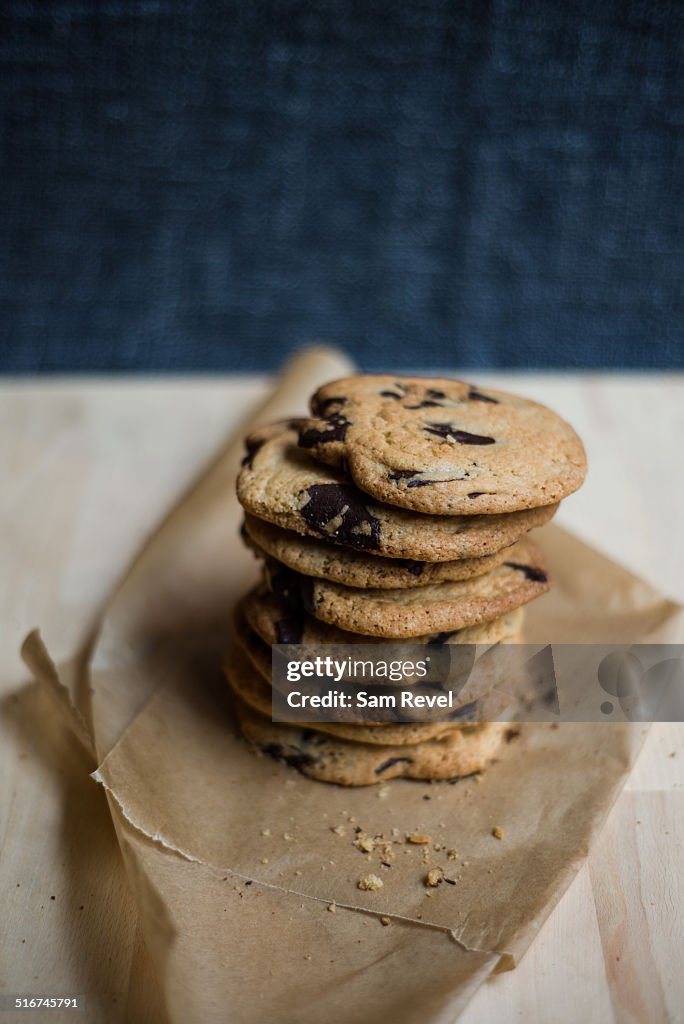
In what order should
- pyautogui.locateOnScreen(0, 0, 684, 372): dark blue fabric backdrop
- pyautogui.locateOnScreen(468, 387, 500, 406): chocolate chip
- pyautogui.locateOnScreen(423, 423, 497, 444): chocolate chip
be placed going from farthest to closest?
pyautogui.locateOnScreen(0, 0, 684, 372): dark blue fabric backdrop
pyautogui.locateOnScreen(468, 387, 500, 406): chocolate chip
pyautogui.locateOnScreen(423, 423, 497, 444): chocolate chip

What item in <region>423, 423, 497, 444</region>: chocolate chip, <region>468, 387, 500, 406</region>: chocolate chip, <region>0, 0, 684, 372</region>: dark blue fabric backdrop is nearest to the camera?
<region>423, 423, 497, 444</region>: chocolate chip

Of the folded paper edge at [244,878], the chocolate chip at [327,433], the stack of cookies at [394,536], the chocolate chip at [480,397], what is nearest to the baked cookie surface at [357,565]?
the stack of cookies at [394,536]

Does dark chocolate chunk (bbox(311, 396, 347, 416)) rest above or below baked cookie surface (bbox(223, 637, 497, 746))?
above

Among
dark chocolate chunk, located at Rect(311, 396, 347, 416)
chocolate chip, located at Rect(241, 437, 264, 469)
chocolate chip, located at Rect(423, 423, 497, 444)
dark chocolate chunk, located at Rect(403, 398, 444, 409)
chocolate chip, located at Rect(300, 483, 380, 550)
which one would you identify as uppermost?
chocolate chip, located at Rect(423, 423, 497, 444)

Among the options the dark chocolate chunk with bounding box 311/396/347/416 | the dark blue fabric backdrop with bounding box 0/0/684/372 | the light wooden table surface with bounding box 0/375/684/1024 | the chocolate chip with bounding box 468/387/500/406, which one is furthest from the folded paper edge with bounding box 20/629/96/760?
the dark blue fabric backdrop with bounding box 0/0/684/372

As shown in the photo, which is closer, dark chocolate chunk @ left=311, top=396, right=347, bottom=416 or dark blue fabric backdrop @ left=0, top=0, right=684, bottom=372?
dark chocolate chunk @ left=311, top=396, right=347, bottom=416

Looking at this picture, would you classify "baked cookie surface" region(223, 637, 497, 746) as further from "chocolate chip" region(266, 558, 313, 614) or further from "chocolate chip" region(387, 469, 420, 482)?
"chocolate chip" region(387, 469, 420, 482)

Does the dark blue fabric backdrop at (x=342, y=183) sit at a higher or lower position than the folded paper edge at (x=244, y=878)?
higher

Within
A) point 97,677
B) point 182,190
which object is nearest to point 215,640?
point 97,677

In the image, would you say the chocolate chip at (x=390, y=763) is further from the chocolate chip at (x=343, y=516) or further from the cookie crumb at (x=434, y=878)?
the chocolate chip at (x=343, y=516)
